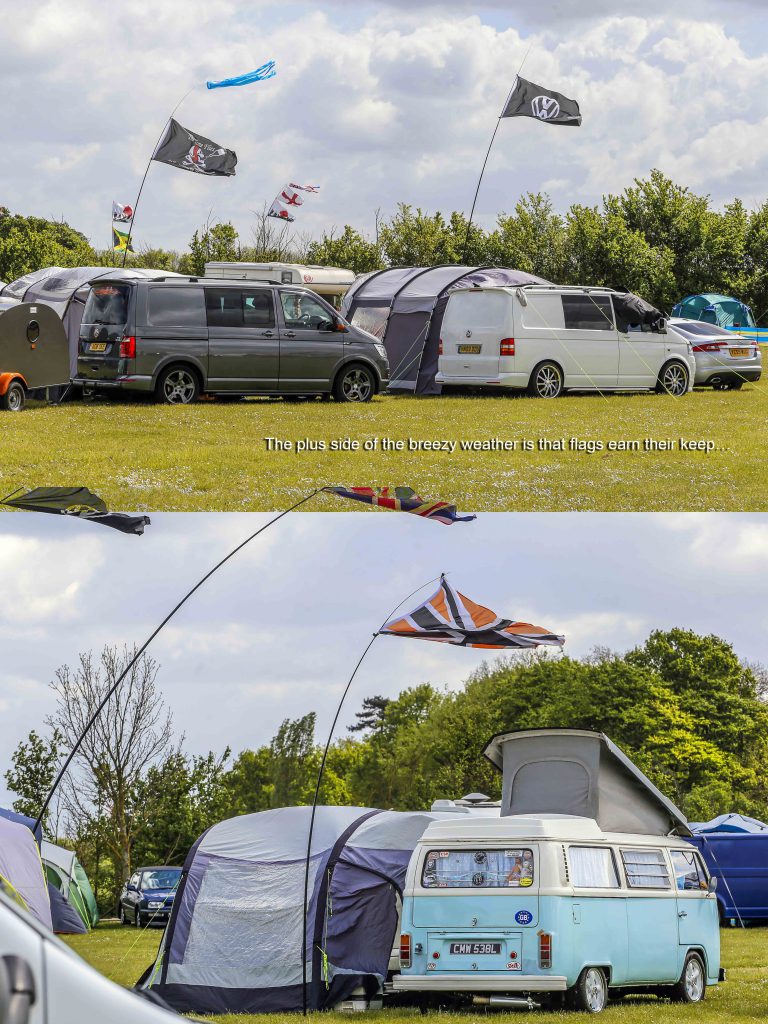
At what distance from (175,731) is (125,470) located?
8365 millimetres

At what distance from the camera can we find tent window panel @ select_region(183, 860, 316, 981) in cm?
951

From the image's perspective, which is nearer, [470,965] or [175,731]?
[470,965]

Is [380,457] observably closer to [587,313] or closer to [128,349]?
[128,349]

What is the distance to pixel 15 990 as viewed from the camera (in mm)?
2328

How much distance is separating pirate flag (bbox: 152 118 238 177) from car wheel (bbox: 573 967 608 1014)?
1521cm

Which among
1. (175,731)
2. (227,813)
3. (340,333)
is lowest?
(227,813)

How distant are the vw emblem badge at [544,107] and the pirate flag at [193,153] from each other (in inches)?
196

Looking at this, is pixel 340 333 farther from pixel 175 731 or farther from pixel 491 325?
pixel 175 731

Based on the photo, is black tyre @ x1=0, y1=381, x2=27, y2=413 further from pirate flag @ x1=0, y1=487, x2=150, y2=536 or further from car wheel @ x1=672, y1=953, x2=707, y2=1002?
car wheel @ x1=672, y1=953, x2=707, y2=1002

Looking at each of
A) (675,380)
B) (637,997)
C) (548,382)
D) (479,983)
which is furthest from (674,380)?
(479,983)

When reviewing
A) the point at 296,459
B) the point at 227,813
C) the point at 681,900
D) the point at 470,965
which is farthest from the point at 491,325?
the point at 470,965

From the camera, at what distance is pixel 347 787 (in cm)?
3030

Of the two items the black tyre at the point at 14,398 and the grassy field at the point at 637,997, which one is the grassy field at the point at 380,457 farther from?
the grassy field at the point at 637,997

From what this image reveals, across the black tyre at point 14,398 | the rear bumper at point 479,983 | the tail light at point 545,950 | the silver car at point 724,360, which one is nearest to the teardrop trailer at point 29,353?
the black tyre at point 14,398
